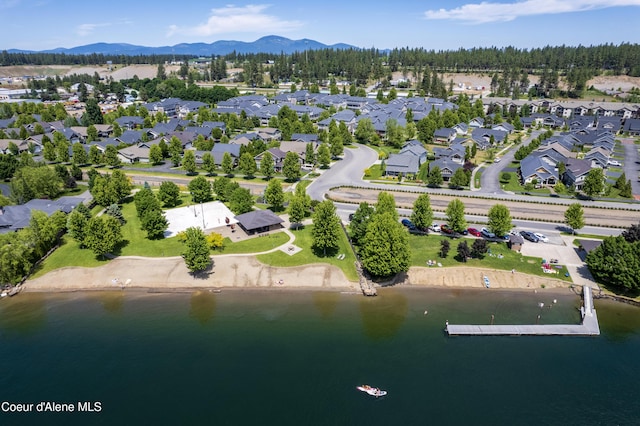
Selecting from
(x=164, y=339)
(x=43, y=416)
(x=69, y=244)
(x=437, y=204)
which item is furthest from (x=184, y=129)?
(x=43, y=416)

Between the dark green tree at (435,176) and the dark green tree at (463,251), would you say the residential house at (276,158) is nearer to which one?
the dark green tree at (435,176)

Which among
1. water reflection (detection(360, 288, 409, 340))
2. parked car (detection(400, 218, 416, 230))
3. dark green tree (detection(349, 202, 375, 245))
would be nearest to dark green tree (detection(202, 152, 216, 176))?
dark green tree (detection(349, 202, 375, 245))

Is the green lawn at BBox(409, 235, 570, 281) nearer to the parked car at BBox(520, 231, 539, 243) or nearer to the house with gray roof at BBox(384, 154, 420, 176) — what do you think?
the parked car at BBox(520, 231, 539, 243)

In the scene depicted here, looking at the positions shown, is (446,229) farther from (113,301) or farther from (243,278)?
(113,301)

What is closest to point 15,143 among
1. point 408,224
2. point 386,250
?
point 408,224

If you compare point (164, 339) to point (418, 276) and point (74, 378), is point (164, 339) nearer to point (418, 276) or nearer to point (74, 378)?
point (74, 378)
